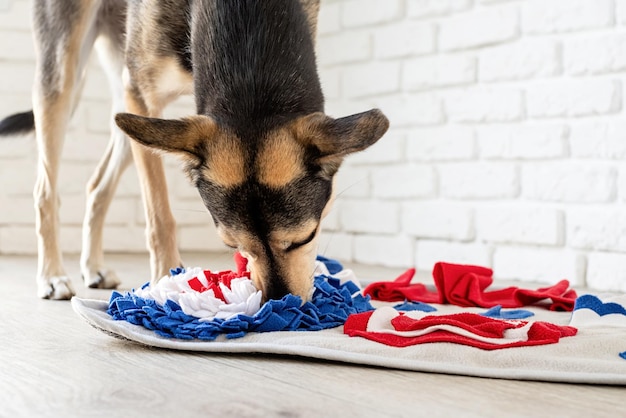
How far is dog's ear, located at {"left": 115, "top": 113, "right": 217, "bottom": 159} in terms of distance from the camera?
1.68 metres

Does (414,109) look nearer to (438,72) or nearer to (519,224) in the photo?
(438,72)

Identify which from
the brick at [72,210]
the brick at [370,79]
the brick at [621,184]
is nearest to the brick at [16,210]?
the brick at [72,210]

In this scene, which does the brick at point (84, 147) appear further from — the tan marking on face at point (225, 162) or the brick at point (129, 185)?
the tan marking on face at point (225, 162)

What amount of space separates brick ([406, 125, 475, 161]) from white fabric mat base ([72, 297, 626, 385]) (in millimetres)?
1792

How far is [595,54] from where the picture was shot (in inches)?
119

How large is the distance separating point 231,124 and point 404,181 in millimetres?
2069

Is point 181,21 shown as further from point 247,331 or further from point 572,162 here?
point 572,162

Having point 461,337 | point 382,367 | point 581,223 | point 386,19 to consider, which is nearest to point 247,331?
point 382,367

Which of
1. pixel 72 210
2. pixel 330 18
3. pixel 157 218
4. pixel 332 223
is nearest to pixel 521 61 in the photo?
pixel 330 18

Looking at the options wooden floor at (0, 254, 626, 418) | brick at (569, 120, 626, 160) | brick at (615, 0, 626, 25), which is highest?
brick at (615, 0, 626, 25)

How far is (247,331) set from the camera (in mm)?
1743

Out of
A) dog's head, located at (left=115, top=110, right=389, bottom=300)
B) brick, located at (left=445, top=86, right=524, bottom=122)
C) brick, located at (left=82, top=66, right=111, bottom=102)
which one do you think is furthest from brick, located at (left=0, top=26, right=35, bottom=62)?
dog's head, located at (left=115, top=110, right=389, bottom=300)

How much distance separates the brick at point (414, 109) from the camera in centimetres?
364

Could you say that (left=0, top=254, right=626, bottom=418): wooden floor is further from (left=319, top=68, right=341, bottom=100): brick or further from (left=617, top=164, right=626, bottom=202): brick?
(left=319, top=68, right=341, bottom=100): brick
